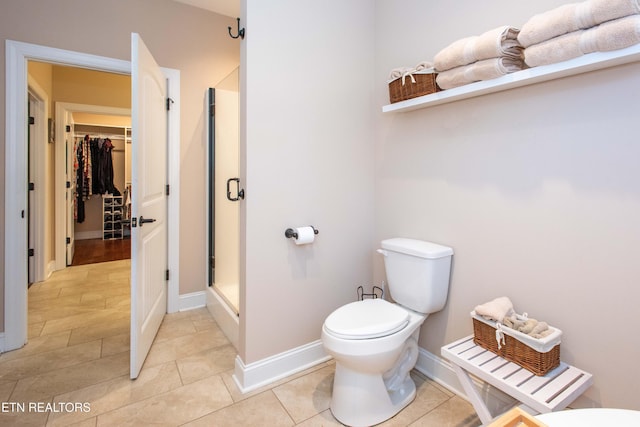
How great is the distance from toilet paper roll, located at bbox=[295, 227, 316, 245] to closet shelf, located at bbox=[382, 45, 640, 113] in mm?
865

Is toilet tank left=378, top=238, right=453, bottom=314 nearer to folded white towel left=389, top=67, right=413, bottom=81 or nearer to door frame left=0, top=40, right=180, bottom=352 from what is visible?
folded white towel left=389, top=67, right=413, bottom=81

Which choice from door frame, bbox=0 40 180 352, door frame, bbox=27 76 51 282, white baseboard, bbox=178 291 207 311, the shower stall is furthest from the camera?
door frame, bbox=27 76 51 282

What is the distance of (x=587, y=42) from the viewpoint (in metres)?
1.11

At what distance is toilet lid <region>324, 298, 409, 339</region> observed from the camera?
1.47m

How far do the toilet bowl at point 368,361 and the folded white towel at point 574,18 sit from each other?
4.23ft

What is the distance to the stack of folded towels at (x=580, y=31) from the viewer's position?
3.35 feet

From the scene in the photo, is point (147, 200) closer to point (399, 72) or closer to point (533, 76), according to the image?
point (399, 72)

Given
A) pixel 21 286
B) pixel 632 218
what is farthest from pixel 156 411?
pixel 632 218

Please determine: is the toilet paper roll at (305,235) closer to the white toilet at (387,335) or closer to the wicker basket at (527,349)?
the white toilet at (387,335)

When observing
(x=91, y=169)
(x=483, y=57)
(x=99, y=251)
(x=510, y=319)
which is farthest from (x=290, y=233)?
(x=91, y=169)

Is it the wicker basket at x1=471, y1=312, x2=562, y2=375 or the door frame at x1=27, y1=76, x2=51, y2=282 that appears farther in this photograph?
the door frame at x1=27, y1=76, x2=51, y2=282

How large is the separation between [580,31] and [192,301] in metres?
3.04

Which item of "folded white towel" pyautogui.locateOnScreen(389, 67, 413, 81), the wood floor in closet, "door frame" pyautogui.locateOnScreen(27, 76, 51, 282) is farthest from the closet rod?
"folded white towel" pyautogui.locateOnScreen(389, 67, 413, 81)

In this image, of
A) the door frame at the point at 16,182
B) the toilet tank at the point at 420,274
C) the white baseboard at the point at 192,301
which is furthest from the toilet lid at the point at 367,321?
the door frame at the point at 16,182
